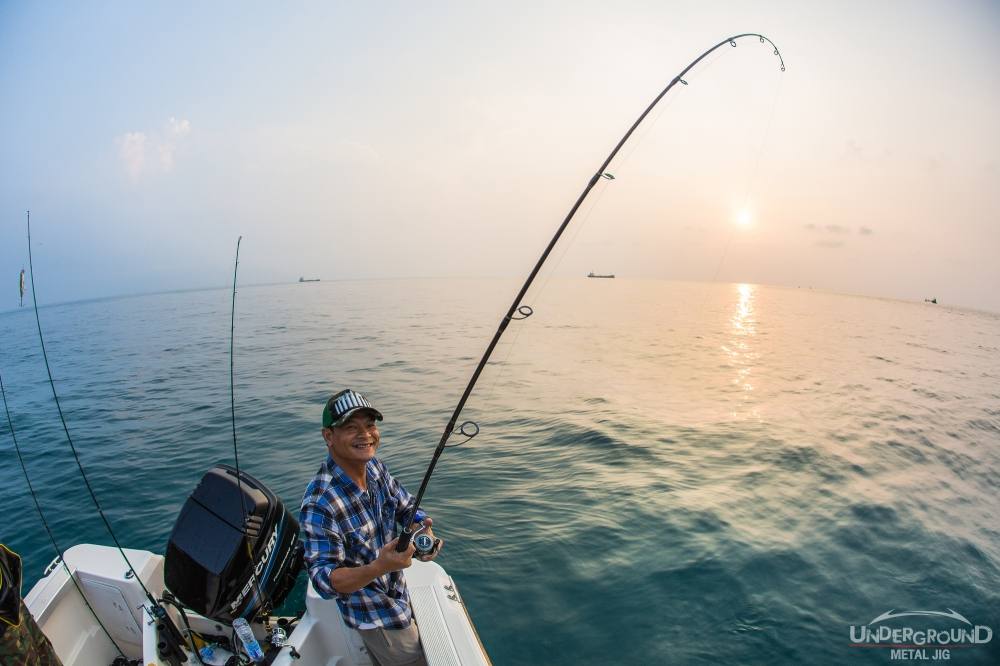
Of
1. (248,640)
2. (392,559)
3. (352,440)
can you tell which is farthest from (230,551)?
(392,559)

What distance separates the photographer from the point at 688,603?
14.4 feet

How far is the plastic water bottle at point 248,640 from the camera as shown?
9.65 feet

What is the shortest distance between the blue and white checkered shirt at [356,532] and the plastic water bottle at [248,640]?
31.8 inches

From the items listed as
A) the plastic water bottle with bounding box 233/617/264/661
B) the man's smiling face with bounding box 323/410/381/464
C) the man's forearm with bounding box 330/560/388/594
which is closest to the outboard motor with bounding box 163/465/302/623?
the plastic water bottle with bounding box 233/617/264/661

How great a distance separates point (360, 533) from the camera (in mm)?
2494

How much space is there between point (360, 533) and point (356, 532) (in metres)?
0.04

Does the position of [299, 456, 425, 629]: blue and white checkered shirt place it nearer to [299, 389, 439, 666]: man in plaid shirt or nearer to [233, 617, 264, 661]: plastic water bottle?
[299, 389, 439, 666]: man in plaid shirt

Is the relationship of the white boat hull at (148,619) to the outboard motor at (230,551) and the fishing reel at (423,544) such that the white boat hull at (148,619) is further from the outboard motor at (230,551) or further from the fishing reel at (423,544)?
the fishing reel at (423,544)

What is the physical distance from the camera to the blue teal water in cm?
431

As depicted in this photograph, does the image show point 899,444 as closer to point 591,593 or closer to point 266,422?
point 591,593

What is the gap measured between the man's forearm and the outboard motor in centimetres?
162

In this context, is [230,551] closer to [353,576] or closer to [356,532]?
[356,532]

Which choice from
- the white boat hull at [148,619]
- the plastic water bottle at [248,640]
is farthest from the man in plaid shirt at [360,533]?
the plastic water bottle at [248,640]

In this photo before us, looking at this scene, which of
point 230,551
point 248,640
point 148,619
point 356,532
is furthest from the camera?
point 230,551
